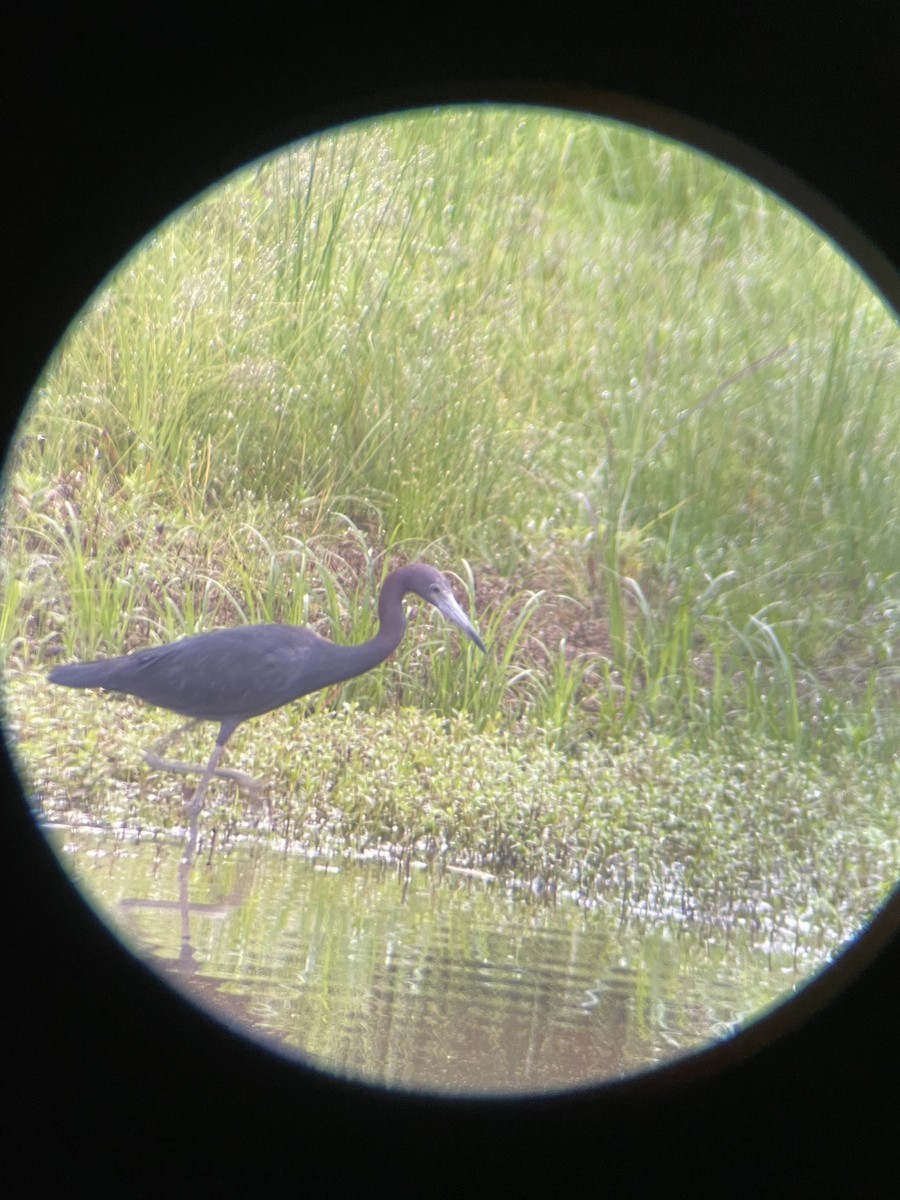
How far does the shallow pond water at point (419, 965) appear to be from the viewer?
10.8 feet

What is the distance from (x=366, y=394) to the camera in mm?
5898

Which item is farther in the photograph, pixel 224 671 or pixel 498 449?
pixel 498 449

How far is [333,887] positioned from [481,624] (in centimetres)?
163

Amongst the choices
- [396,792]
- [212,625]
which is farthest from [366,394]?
[396,792]

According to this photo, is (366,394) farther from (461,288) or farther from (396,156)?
(396,156)

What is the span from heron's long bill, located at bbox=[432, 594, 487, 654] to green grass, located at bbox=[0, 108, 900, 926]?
0.59 meters

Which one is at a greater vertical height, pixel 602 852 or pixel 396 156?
pixel 396 156

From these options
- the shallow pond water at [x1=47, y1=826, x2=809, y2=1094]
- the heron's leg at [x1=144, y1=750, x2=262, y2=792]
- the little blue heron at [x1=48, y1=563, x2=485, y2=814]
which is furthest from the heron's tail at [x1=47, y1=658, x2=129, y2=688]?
the shallow pond water at [x1=47, y1=826, x2=809, y2=1094]

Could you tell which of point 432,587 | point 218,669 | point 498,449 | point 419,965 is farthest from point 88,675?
point 498,449

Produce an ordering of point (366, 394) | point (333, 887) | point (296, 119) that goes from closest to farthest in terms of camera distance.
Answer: point (296, 119)
point (333, 887)
point (366, 394)

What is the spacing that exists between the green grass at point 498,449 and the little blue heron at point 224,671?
76cm

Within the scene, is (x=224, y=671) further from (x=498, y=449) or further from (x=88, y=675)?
(x=498, y=449)

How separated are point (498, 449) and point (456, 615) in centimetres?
155

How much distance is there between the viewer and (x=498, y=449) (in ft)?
19.3
